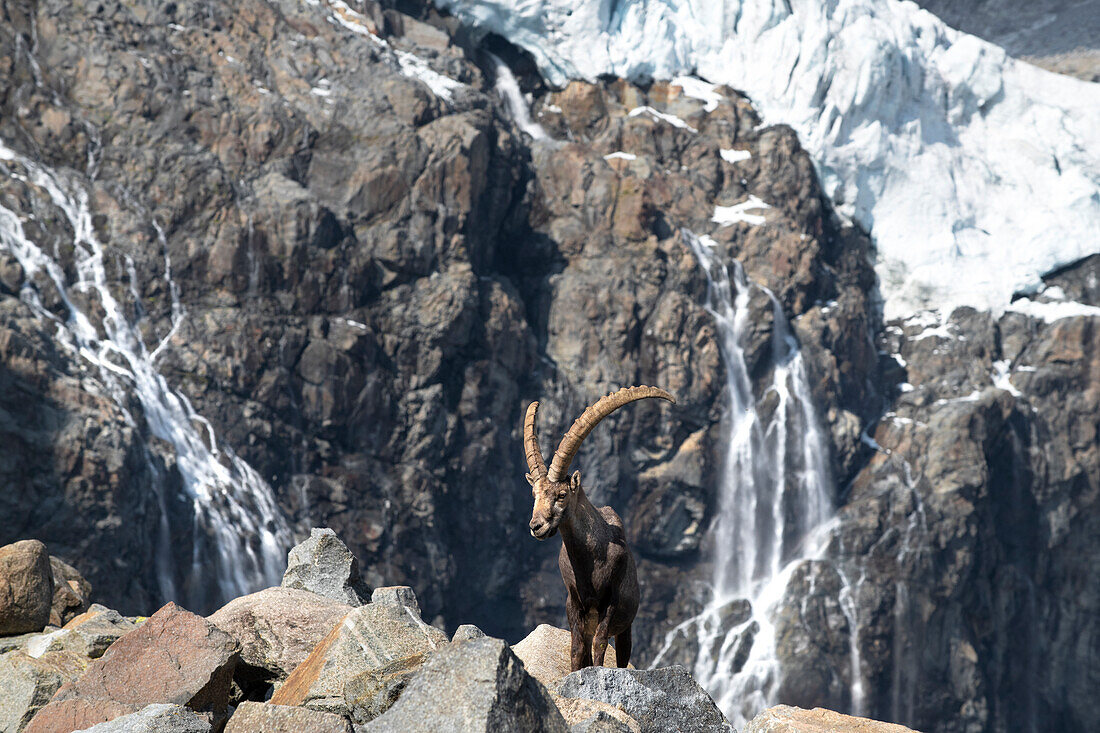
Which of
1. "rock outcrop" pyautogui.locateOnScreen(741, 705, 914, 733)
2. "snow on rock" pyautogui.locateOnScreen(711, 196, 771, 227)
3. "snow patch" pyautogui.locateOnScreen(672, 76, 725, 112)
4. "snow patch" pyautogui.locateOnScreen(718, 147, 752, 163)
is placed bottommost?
"rock outcrop" pyautogui.locateOnScreen(741, 705, 914, 733)

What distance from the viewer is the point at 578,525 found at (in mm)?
8734

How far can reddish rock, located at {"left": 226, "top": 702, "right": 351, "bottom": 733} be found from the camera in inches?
252

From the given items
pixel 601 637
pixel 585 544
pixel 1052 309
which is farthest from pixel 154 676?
pixel 1052 309

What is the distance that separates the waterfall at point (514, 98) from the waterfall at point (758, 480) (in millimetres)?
11095

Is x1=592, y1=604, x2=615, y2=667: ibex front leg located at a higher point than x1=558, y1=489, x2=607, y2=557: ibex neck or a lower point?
lower

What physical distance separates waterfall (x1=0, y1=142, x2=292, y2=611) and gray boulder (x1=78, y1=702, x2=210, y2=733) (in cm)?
2781

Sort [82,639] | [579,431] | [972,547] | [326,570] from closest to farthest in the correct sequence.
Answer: [579,431]
[82,639]
[326,570]
[972,547]

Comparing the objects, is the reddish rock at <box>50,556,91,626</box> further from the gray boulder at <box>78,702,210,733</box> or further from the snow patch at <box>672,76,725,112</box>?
the snow patch at <box>672,76,725,112</box>

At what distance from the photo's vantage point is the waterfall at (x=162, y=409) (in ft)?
110

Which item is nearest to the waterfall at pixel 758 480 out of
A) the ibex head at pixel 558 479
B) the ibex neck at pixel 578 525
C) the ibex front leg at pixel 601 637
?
the ibex front leg at pixel 601 637

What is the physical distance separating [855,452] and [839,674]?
11.8 metres

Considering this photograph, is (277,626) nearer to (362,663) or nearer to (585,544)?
(362,663)

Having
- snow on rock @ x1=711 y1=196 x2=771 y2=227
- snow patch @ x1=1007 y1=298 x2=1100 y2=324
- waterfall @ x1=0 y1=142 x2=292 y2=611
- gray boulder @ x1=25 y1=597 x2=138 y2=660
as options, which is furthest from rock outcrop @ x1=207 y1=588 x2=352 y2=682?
snow patch @ x1=1007 y1=298 x2=1100 y2=324

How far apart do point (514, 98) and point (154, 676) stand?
52044mm
